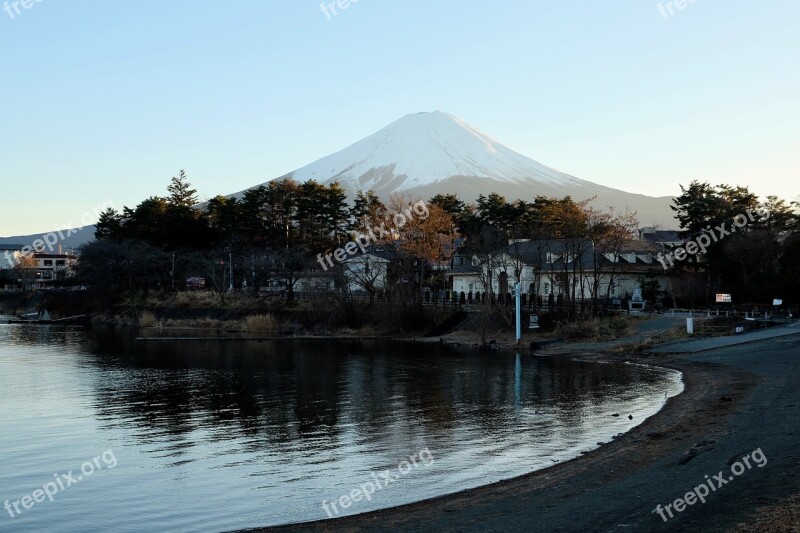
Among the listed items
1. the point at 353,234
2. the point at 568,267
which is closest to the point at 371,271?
the point at 568,267

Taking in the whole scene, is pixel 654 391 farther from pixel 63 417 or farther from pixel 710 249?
pixel 710 249

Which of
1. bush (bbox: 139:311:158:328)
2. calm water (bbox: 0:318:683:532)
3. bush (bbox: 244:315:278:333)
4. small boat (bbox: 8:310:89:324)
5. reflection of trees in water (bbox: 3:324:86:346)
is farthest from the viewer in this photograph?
small boat (bbox: 8:310:89:324)

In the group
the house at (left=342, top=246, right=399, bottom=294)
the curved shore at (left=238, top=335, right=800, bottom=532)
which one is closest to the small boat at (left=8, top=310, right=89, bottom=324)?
the house at (left=342, top=246, right=399, bottom=294)

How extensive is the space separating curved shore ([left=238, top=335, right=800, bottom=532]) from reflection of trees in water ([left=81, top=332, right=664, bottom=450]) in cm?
412

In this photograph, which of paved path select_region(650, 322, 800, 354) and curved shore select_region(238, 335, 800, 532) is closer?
curved shore select_region(238, 335, 800, 532)

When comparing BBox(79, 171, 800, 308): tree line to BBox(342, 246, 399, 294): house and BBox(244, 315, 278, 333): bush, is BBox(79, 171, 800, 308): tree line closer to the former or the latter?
BBox(342, 246, 399, 294): house

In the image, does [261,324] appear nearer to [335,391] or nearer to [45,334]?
[45,334]

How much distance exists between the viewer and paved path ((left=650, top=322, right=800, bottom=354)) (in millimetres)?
35594

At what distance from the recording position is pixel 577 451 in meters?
16.3

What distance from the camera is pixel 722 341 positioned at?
36562 mm

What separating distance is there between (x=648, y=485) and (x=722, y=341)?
2695 cm

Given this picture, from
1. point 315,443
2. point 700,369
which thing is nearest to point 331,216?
point 700,369

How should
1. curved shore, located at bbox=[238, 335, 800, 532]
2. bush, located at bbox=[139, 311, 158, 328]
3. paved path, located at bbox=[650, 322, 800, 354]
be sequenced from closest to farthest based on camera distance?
curved shore, located at bbox=[238, 335, 800, 532], paved path, located at bbox=[650, 322, 800, 354], bush, located at bbox=[139, 311, 158, 328]

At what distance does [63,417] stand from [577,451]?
49.1ft
